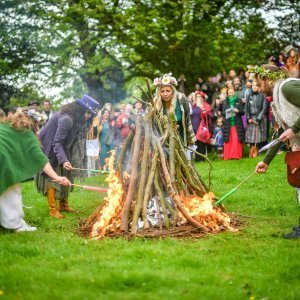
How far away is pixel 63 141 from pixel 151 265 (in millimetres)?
3544

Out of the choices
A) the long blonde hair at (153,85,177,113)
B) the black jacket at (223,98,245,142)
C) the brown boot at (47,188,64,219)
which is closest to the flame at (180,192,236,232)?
the long blonde hair at (153,85,177,113)

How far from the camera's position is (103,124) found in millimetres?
15273

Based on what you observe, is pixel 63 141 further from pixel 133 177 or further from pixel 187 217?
pixel 187 217

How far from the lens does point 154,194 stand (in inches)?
268

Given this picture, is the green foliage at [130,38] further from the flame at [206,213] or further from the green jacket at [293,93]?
the green jacket at [293,93]

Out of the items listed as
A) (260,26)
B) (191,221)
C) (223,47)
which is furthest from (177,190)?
(260,26)

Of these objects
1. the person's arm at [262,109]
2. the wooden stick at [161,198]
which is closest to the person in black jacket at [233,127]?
the person's arm at [262,109]

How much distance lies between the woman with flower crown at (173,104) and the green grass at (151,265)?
1.59 meters

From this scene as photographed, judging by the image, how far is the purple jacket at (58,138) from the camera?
7.86 m

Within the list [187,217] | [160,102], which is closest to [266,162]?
[187,217]

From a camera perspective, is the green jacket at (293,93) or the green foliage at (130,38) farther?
the green foliage at (130,38)

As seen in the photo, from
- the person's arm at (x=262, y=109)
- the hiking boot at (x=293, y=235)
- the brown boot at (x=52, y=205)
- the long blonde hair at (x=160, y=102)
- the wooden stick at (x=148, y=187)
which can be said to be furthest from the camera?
the person's arm at (x=262, y=109)

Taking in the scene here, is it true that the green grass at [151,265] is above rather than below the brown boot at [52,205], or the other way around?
below

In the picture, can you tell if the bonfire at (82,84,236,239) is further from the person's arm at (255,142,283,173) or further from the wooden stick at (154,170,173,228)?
the person's arm at (255,142,283,173)
